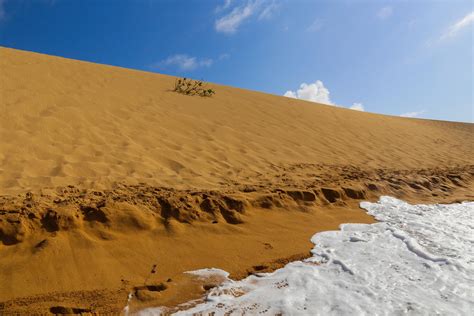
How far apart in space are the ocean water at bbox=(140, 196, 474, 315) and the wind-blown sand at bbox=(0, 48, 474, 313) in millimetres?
197

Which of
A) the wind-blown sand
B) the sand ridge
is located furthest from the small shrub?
the wind-blown sand

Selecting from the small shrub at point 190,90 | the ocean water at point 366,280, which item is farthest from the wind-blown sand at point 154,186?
the small shrub at point 190,90

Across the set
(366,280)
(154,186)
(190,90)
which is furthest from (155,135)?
(190,90)

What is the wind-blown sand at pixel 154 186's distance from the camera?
246cm

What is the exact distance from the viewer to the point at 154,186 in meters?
3.89

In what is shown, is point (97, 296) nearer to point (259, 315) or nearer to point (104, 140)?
point (259, 315)

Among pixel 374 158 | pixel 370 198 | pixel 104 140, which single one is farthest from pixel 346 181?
pixel 104 140

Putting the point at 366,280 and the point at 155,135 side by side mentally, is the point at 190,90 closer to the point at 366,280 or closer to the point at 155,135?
the point at 155,135

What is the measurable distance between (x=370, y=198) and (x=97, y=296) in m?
4.05

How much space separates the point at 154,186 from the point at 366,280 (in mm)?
2533

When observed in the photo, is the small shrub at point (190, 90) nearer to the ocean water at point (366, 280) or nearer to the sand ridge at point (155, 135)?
the sand ridge at point (155, 135)

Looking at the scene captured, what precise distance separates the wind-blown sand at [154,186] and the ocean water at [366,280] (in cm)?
20

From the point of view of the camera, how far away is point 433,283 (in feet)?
8.13

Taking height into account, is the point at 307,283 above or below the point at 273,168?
below
